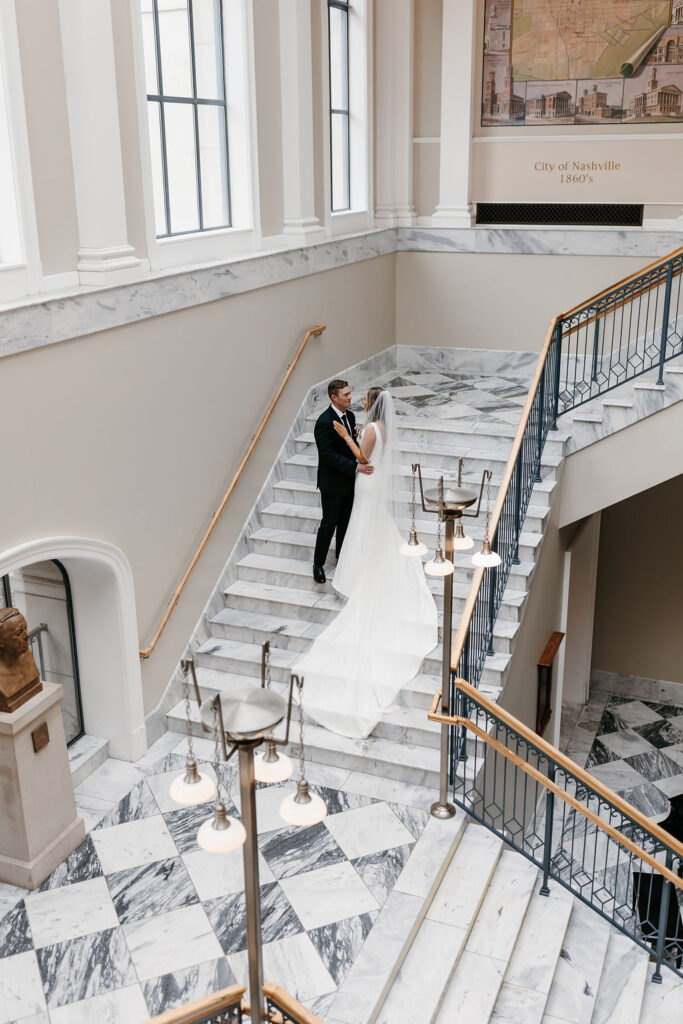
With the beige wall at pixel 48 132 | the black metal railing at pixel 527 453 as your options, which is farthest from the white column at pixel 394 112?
the beige wall at pixel 48 132

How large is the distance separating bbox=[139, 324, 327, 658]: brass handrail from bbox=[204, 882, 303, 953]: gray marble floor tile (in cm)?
236

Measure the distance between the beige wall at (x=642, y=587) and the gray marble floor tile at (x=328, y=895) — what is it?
30.4ft

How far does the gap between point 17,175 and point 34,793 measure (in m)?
4.18

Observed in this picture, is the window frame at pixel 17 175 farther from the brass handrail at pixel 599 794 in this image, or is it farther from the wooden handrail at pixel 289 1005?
the wooden handrail at pixel 289 1005

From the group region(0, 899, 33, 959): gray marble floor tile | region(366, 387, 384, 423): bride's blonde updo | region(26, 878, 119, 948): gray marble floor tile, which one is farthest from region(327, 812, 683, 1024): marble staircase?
region(366, 387, 384, 423): bride's blonde updo

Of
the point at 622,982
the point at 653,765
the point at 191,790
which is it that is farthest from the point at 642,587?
the point at 191,790

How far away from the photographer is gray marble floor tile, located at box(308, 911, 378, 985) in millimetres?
6121

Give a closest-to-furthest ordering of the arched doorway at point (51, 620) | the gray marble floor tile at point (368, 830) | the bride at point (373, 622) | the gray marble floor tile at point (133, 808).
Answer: the gray marble floor tile at point (368, 830), the gray marble floor tile at point (133, 808), the arched doorway at point (51, 620), the bride at point (373, 622)

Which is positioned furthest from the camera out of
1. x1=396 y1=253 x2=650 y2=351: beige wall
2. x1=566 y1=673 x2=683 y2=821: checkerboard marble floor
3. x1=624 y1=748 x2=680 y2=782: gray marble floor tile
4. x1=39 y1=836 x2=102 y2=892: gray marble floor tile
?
x1=624 y1=748 x2=680 y2=782: gray marble floor tile

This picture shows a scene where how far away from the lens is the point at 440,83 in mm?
12508

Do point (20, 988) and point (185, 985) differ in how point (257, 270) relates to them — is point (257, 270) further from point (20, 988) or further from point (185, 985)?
point (20, 988)

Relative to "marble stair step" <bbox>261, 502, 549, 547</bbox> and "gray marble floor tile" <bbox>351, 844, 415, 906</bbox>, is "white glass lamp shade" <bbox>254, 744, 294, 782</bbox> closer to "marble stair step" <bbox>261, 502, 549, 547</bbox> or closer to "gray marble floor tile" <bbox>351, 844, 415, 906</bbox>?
"gray marble floor tile" <bbox>351, 844, 415, 906</bbox>

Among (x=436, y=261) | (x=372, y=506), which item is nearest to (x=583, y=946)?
(x=372, y=506)

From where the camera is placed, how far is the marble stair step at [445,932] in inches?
237
